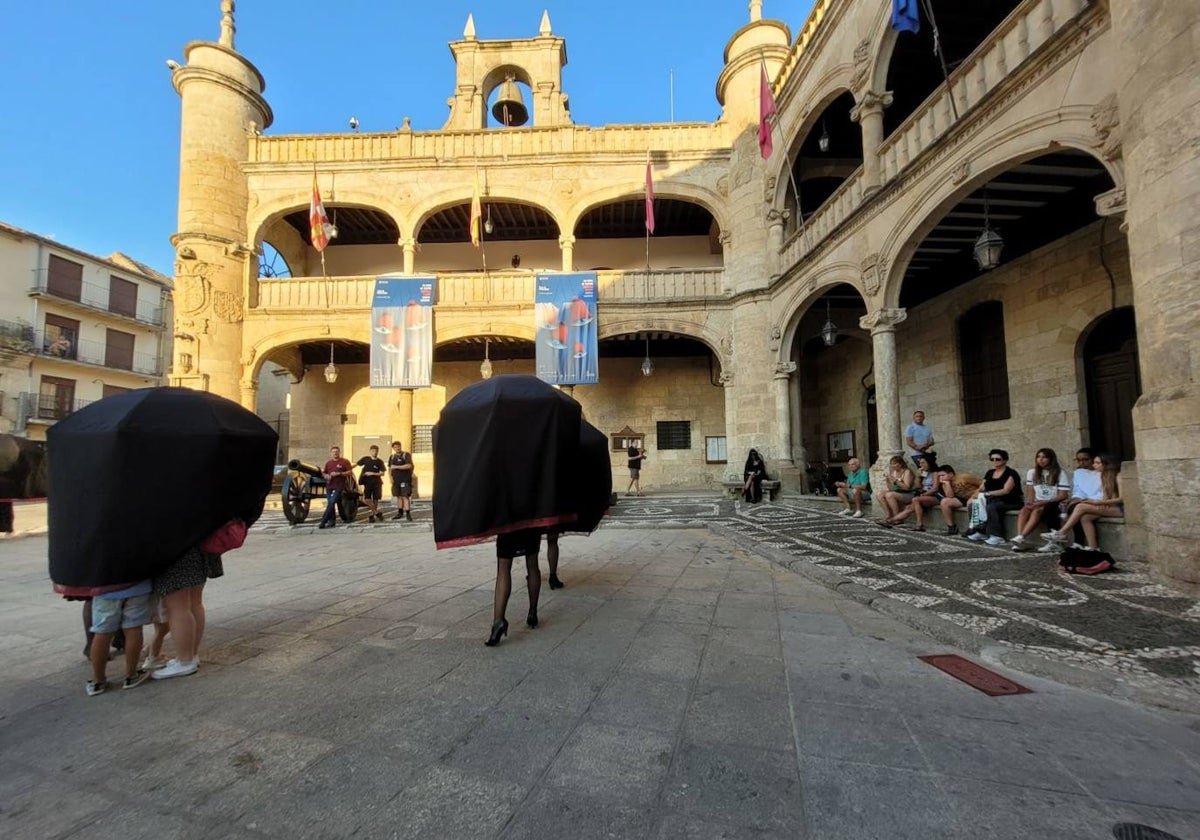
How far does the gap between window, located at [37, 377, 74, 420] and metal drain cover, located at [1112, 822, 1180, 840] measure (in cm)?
3319

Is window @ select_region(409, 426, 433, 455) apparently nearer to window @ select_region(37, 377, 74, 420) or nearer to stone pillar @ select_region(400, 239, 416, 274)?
stone pillar @ select_region(400, 239, 416, 274)

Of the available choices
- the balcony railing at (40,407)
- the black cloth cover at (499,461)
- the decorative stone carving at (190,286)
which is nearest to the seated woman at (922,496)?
the black cloth cover at (499,461)

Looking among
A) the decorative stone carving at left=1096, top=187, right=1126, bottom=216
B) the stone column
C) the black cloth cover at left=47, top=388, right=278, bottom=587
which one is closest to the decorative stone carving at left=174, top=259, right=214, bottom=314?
the black cloth cover at left=47, top=388, right=278, bottom=587

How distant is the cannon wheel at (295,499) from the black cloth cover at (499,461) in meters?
8.99

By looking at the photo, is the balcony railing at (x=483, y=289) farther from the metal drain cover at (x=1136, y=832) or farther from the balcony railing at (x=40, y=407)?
the metal drain cover at (x=1136, y=832)

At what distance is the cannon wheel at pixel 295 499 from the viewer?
430 inches

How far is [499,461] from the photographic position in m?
3.49

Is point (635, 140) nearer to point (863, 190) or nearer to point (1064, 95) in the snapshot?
point (863, 190)

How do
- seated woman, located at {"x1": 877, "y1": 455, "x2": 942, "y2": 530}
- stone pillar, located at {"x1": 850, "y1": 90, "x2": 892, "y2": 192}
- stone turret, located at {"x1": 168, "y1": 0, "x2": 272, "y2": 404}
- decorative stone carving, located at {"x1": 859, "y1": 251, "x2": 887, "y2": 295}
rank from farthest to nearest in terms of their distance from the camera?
stone turret, located at {"x1": 168, "y1": 0, "x2": 272, "y2": 404}
stone pillar, located at {"x1": 850, "y1": 90, "x2": 892, "y2": 192}
decorative stone carving, located at {"x1": 859, "y1": 251, "x2": 887, "y2": 295}
seated woman, located at {"x1": 877, "y1": 455, "x2": 942, "y2": 530}

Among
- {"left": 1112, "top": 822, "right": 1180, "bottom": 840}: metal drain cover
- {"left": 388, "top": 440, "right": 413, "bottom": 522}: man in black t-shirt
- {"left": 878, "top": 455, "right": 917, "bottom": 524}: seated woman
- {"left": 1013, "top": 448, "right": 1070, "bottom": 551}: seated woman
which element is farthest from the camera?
{"left": 388, "top": 440, "right": 413, "bottom": 522}: man in black t-shirt

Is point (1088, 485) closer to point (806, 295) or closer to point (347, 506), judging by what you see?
point (806, 295)

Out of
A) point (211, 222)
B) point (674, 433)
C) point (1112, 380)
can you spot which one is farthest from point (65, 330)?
point (1112, 380)

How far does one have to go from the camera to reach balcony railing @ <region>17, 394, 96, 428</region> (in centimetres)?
2298

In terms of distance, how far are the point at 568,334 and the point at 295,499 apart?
8.24 metres
